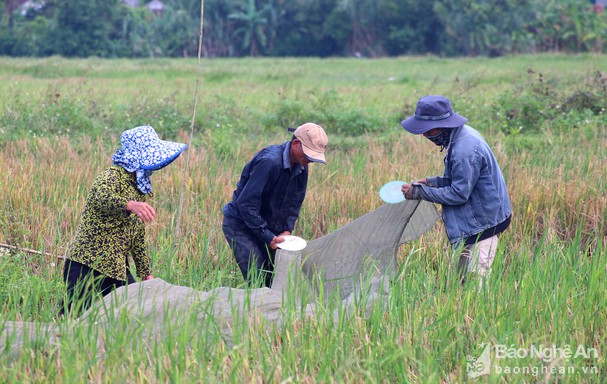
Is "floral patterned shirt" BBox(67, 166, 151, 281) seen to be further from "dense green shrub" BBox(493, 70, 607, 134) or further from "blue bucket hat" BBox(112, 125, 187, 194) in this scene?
"dense green shrub" BBox(493, 70, 607, 134)

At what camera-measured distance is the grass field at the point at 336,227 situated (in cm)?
284

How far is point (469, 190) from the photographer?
12.9 ft

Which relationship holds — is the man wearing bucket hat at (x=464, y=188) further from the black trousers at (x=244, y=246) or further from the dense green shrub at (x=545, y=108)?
the dense green shrub at (x=545, y=108)

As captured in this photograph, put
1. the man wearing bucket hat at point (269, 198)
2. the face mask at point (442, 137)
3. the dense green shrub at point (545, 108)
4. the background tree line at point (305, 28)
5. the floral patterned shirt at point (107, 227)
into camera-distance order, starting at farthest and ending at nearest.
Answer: the background tree line at point (305, 28) → the dense green shrub at point (545, 108) → the face mask at point (442, 137) → the man wearing bucket hat at point (269, 198) → the floral patterned shirt at point (107, 227)

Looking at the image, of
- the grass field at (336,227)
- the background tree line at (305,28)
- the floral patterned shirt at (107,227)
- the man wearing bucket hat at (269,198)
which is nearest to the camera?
the grass field at (336,227)

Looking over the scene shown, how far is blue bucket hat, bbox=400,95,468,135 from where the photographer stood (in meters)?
3.97

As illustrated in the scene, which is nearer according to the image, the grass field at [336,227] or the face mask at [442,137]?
the grass field at [336,227]

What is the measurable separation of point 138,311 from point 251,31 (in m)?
40.8

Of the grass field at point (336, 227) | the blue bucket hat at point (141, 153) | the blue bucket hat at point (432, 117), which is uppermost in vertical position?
the blue bucket hat at point (432, 117)

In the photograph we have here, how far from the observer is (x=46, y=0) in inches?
1658

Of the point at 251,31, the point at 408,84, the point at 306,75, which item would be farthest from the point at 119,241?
the point at 251,31

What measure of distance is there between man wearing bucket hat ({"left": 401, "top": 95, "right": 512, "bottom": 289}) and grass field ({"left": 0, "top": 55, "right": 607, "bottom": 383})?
0.13 m

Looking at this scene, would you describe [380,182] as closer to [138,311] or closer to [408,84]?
[138,311]

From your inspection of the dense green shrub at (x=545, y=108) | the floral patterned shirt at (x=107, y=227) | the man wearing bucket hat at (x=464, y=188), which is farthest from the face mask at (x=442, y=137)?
the dense green shrub at (x=545, y=108)
